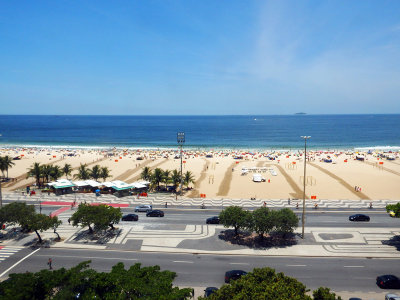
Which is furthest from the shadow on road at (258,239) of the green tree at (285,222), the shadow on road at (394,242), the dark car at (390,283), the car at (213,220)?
the shadow on road at (394,242)

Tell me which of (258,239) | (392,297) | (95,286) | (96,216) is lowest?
(258,239)

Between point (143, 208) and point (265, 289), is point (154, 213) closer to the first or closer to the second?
point (143, 208)

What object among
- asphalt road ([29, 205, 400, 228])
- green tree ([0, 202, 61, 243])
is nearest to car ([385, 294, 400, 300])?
asphalt road ([29, 205, 400, 228])

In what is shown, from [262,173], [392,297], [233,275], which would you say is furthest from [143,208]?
[262,173]

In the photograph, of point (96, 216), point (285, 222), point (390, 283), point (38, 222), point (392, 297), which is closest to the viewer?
point (392, 297)

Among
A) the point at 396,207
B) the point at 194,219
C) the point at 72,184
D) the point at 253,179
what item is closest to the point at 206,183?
the point at 253,179

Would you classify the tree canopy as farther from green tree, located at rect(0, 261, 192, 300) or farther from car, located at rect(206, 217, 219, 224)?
car, located at rect(206, 217, 219, 224)

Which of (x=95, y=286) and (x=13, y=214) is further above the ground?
(x=95, y=286)
